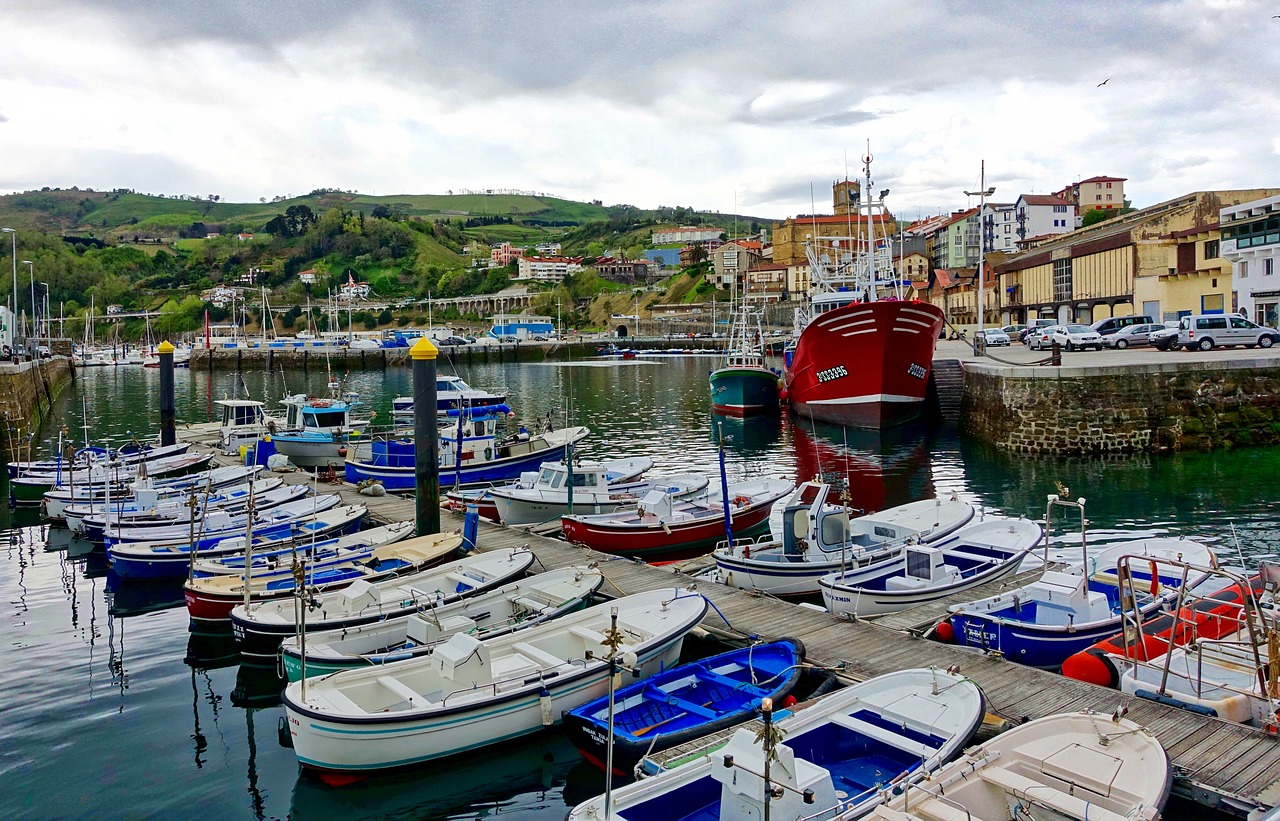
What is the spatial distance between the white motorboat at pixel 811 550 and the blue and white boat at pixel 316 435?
17413 millimetres

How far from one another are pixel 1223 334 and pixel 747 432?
70.1 ft

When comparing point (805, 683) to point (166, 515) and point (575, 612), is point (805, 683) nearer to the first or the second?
point (575, 612)

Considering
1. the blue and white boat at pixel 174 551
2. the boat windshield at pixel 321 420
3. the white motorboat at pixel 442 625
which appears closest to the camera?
the white motorboat at pixel 442 625

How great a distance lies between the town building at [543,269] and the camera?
607 feet

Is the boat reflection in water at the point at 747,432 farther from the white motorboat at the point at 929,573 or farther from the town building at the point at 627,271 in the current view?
the town building at the point at 627,271

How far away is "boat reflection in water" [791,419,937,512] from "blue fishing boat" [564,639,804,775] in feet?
34.8

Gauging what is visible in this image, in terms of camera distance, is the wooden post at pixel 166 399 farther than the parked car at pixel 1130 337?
No

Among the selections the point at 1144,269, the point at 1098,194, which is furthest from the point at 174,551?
the point at 1098,194

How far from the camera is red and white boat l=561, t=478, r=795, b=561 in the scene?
17.9 meters

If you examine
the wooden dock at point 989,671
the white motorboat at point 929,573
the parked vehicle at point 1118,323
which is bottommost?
the wooden dock at point 989,671

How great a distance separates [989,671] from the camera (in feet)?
34.3

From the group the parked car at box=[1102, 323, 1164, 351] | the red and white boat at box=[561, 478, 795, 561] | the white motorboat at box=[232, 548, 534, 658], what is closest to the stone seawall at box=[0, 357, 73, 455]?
the white motorboat at box=[232, 548, 534, 658]

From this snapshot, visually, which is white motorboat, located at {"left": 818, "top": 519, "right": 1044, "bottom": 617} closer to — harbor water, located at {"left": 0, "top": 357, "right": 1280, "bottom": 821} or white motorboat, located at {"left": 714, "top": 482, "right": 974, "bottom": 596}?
white motorboat, located at {"left": 714, "top": 482, "right": 974, "bottom": 596}

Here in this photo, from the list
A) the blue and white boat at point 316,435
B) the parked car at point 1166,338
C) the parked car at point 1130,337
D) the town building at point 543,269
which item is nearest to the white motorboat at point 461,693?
the blue and white boat at point 316,435
